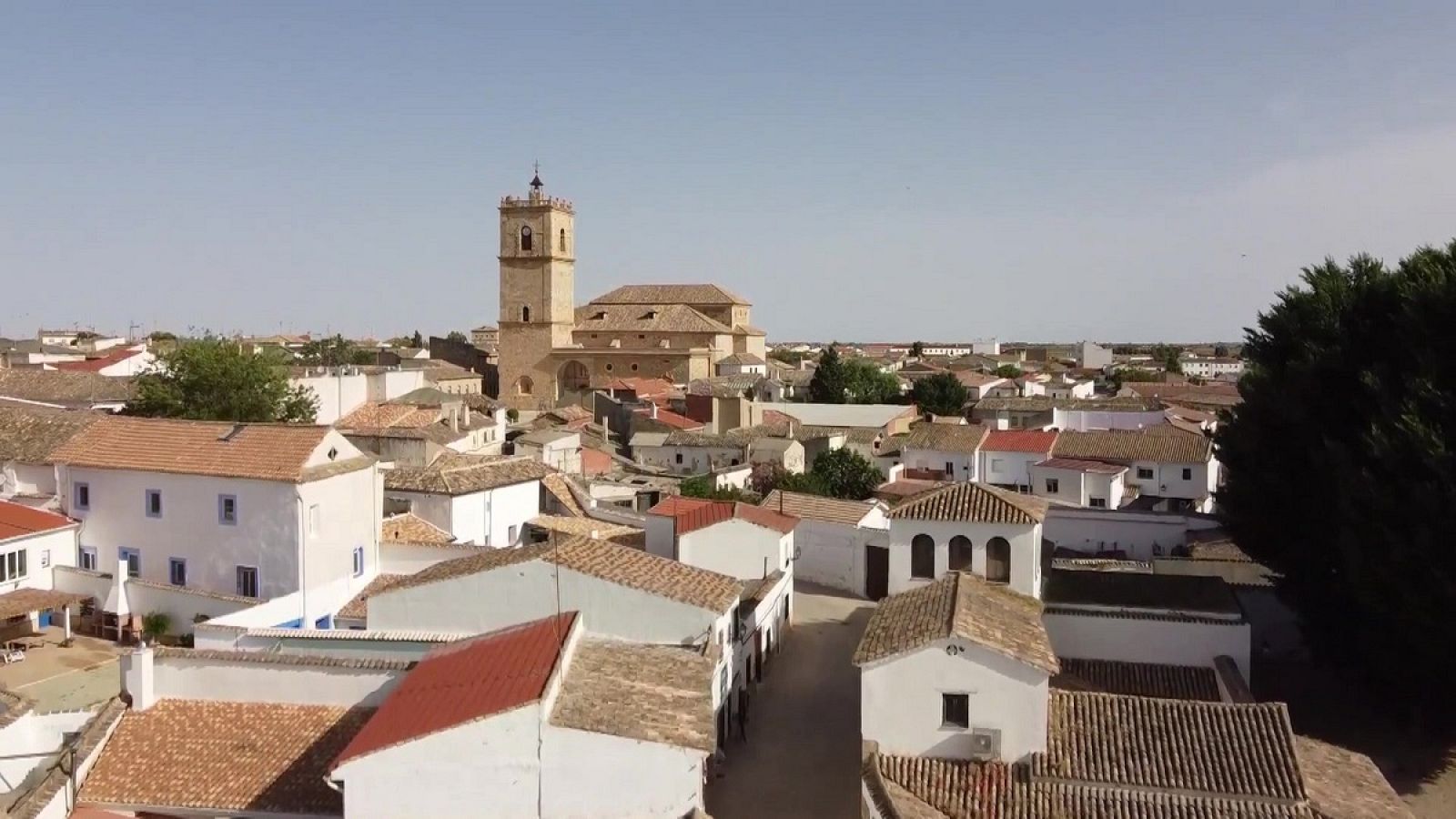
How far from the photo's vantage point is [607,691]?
1124 centimetres

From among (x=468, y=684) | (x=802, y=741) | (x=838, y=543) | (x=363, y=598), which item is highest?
(x=468, y=684)

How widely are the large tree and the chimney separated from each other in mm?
16596

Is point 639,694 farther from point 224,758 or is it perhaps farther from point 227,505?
point 227,505

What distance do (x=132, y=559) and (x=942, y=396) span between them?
152ft

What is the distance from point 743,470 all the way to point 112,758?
25.7m

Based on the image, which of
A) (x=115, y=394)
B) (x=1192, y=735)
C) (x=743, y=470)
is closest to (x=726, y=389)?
(x=743, y=470)

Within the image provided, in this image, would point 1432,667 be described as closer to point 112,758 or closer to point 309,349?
point 112,758

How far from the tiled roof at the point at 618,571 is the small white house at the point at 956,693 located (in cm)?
284

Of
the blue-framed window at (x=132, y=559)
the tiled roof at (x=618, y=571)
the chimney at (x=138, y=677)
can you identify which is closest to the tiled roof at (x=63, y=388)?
the blue-framed window at (x=132, y=559)

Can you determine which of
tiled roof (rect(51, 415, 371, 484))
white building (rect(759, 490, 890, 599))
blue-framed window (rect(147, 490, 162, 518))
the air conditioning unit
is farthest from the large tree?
blue-framed window (rect(147, 490, 162, 518))

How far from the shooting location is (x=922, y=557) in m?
18.8

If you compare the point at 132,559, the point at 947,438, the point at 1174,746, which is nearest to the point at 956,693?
the point at 1174,746

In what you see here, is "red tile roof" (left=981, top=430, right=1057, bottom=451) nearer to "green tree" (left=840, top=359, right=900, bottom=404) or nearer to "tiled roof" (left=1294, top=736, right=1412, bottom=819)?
"green tree" (left=840, top=359, right=900, bottom=404)

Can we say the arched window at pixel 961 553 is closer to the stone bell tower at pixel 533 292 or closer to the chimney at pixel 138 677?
the chimney at pixel 138 677
